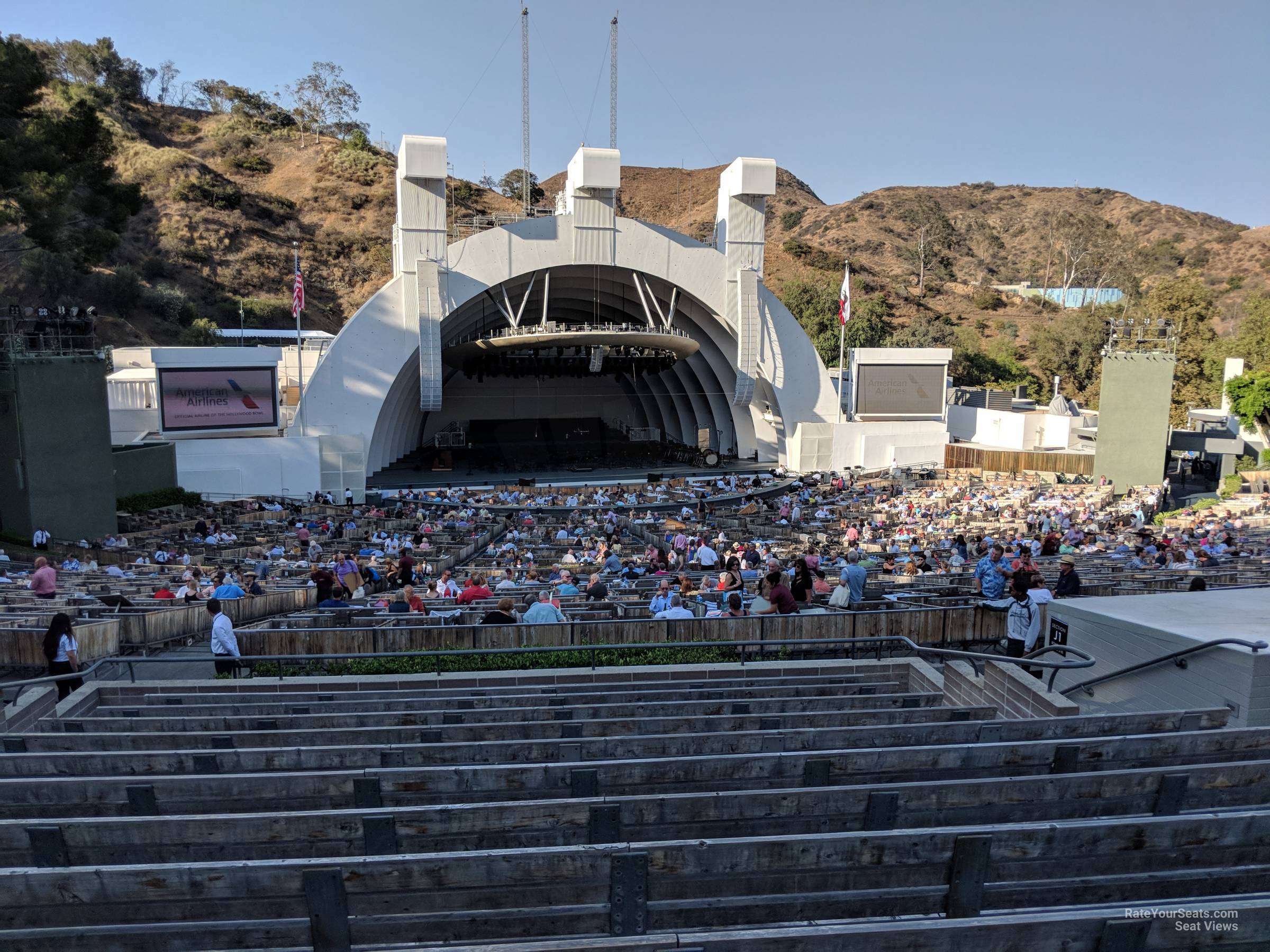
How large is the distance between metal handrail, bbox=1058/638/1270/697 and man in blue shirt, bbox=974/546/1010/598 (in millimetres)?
3320

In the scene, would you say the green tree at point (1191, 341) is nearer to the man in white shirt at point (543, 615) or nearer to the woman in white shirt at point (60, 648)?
the man in white shirt at point (543, 615)

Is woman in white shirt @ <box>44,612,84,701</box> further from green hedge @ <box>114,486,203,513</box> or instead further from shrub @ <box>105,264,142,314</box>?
shrub @ <box>105,264,142,314</box>

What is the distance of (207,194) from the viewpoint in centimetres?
6912

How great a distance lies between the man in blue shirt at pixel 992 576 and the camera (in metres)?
11.1

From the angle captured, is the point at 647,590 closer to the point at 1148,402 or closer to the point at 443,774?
the point at 443,774

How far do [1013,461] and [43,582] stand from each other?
3534 centimetres

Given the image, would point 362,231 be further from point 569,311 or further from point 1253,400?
point 1253,400

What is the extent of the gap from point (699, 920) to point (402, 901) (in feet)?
3.80

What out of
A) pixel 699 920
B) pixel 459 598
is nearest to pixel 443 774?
pixel 699 920

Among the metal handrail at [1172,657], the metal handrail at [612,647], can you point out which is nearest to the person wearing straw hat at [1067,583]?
the metal handrail at [612,647]

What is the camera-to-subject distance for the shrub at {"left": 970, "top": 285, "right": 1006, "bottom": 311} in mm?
89000

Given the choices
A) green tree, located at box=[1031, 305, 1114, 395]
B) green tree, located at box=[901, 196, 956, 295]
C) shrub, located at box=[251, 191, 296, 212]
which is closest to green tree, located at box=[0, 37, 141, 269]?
shrub, located at box=[251, 191, 296, 212]

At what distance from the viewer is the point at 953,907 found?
137 inches

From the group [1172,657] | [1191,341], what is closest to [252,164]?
[1191,341]
